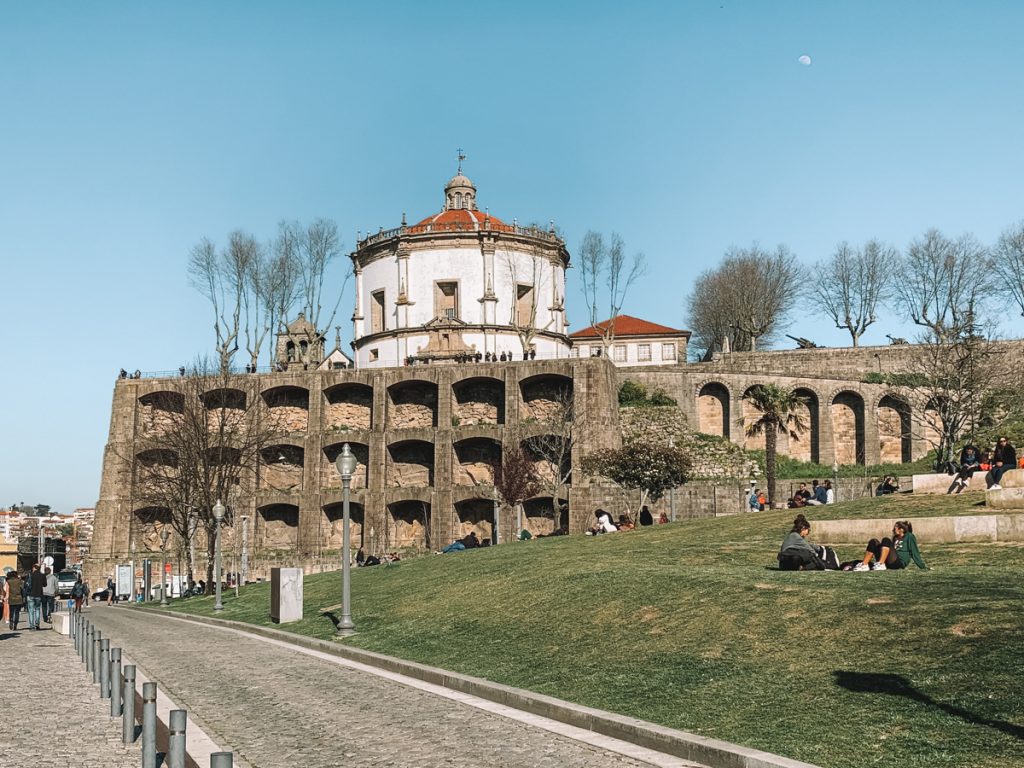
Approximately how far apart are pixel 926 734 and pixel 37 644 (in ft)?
62.2

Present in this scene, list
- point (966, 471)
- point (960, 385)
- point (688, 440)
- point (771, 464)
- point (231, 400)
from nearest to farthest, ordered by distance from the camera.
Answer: point (966, 471), point (771, 464), point (960, 385), point (688, 440), point (231, 400)

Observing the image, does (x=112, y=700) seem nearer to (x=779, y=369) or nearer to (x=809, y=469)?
(x=809, y=469)

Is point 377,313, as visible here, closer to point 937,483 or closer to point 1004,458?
point 937,483

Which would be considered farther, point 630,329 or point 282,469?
point 630,329

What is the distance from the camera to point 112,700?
38.0ft

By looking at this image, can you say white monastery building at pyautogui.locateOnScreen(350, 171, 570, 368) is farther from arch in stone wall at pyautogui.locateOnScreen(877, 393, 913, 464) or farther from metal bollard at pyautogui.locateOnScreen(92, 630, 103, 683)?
metal bollard at pyautogui.locateOnScreen(92, 630, 103, 683)

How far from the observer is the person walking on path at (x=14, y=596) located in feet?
86.8

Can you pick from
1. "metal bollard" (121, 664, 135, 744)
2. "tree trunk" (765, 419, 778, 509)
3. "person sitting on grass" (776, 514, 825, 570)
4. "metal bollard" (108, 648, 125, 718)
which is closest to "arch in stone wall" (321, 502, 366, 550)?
"tree trunk" (765, 419, 778, 509)

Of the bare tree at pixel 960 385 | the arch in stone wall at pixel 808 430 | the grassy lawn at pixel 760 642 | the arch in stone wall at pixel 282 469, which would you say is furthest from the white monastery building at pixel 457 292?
the grassy lawn at pixel 760 642

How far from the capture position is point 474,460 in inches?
2574

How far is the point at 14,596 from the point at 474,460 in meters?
39.9

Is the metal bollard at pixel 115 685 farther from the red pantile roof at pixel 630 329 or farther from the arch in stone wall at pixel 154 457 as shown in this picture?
the red pantile roof at pixel 630 329

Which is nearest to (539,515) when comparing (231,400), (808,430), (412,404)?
(412,404)

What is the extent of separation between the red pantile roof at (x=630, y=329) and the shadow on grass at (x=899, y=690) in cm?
7281
